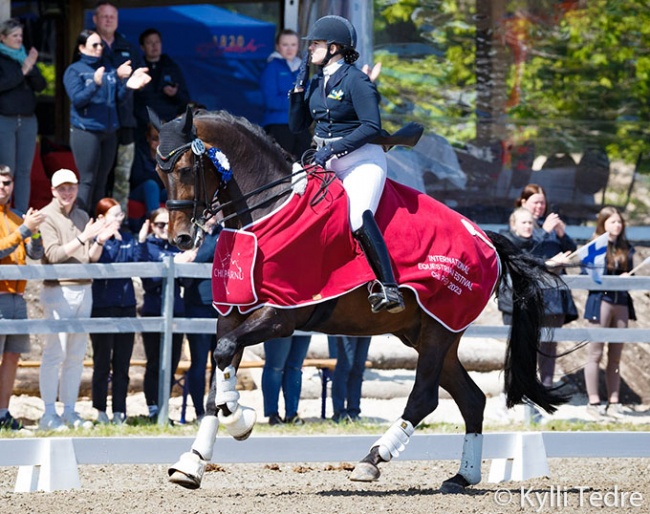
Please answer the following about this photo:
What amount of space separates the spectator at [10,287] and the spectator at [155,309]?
3.14ft

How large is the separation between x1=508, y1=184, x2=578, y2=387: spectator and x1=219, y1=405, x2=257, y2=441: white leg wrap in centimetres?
404

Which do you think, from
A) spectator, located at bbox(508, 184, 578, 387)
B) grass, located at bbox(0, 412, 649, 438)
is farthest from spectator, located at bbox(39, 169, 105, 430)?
spectator, located at bbox(508, 184, 578, 387)

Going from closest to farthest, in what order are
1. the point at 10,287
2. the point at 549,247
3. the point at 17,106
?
the point at 10,287
the point at 549,247
the point at 17,106

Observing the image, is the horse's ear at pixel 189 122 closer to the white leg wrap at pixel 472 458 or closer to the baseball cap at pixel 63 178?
the white leg wrap at pixel 472 458

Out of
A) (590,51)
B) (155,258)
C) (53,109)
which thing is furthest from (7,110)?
(590,51)

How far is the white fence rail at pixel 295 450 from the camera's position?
276 inches

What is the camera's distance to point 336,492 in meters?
7.18

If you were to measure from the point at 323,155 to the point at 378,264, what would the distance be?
2.31 feet

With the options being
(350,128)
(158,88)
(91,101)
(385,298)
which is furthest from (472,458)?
(158,88)

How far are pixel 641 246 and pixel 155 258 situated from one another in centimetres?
625

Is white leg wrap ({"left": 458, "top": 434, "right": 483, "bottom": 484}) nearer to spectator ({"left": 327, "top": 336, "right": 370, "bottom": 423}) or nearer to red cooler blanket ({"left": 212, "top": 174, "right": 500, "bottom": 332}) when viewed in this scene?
red cooler blanket ({"left": 212, "top": 174, "right": 500, "bottom": 332})

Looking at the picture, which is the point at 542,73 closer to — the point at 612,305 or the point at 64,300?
the point at 612,305

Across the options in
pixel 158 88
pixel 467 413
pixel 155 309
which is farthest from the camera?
pixel 158 88

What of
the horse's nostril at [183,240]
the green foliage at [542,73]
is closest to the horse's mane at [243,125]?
the horse's nostril at [183,240]
